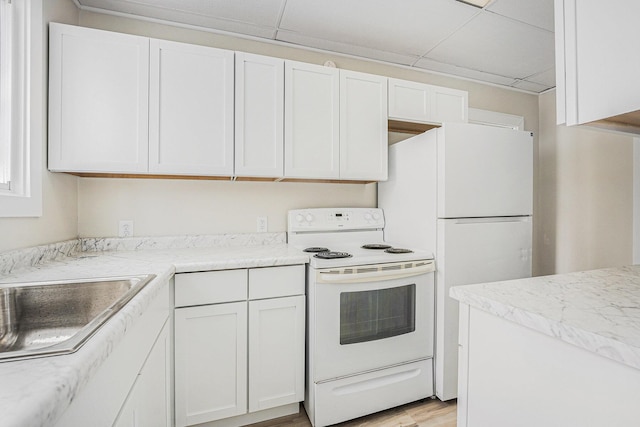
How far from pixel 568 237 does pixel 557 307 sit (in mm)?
2856

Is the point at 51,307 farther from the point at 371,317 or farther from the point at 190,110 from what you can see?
the point at 371,317

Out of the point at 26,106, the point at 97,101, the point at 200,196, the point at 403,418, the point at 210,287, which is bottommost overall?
the point at 403,418

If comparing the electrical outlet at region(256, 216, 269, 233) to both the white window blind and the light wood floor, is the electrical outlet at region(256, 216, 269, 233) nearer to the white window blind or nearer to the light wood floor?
the light wood floor

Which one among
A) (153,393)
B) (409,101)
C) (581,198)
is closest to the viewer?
(153,393)

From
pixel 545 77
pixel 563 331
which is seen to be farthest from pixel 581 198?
pixel 563 331

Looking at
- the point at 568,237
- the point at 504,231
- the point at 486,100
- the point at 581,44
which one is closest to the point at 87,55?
the point at 581,44

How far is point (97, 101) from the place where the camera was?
1.60 metres

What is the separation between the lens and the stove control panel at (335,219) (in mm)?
2188

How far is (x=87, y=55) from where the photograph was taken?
5.19ft

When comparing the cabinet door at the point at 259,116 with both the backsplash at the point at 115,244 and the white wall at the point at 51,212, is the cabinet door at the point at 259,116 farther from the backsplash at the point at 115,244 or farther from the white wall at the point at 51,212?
the white wall at the point at 51,212

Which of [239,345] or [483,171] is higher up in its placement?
[483,171]

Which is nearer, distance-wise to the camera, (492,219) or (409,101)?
(492,219)

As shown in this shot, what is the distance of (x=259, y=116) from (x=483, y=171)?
4.94 ft

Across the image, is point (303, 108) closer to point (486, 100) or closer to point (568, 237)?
point (486, 100)
